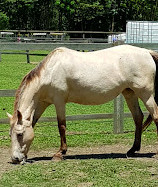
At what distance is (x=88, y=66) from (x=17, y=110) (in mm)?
1231

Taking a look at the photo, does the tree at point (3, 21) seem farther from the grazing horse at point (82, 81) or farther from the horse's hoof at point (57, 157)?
the horse's hoof at point (57, 157)

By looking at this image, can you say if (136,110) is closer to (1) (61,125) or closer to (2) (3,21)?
(1) (61,125)

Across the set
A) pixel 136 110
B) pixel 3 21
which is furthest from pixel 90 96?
pixel 3 21

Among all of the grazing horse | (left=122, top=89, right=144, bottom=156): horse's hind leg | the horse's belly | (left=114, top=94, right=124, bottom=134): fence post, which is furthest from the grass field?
the horse's belly

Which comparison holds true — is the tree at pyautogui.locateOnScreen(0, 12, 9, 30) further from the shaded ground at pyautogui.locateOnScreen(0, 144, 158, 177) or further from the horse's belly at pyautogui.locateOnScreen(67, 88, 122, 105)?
the horse's belly at pyautogui.locateOnScreen(67, 88, 122, 105)

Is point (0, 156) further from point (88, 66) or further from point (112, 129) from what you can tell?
point (112, 129)

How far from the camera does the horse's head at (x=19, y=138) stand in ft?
21.1

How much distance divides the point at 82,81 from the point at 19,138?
120 cm

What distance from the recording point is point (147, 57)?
716 centimetres

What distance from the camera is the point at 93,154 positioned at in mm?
7359

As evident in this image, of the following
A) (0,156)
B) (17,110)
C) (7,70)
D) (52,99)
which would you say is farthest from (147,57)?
(7,70)

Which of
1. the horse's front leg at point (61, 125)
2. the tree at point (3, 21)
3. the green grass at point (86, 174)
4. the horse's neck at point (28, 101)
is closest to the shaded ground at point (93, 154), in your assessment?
the horse's front leg at point (61, 125)

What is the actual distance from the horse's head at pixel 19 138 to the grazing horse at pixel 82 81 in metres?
0.01

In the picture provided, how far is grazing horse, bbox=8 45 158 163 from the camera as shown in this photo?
6.70m
